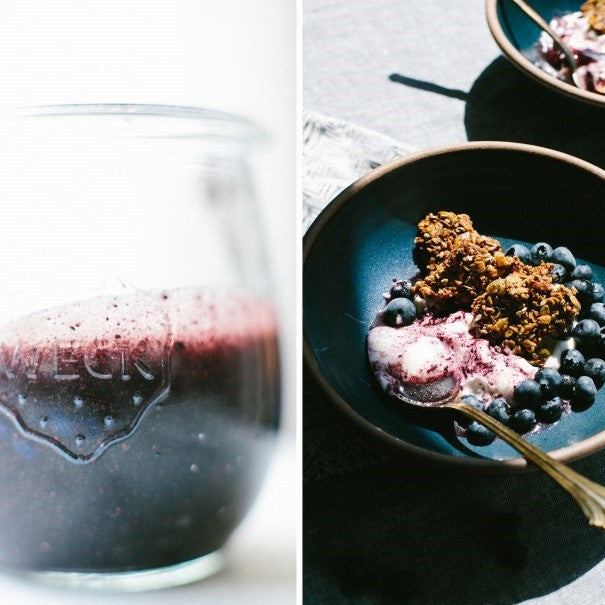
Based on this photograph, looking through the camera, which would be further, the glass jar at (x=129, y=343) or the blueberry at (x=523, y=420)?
the blueberry at (x=523, y=420)

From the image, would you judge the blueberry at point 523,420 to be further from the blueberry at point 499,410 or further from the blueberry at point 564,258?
the blueberry at point 564,258

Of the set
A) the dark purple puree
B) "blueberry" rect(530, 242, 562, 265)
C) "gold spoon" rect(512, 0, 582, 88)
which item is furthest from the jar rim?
"gold spoon" rect(512, 0, 582, 88)

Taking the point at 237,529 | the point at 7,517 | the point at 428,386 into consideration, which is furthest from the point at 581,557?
the point at 7,517

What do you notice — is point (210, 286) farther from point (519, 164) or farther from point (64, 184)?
point (519, 164)

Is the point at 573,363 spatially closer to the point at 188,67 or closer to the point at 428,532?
the point at 428,532

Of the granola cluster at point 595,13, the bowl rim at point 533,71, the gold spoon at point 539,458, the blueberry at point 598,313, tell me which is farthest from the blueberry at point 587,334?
the granola cluster at point 595,13

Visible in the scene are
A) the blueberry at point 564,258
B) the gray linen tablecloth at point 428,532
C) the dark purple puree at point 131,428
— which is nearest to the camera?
the dark purple puree at point 131,428

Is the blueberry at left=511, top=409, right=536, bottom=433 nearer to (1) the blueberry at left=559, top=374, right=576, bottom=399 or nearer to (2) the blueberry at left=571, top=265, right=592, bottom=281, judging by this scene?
(1) the blueberry at left=559, top=374, right=576, bottom=399
